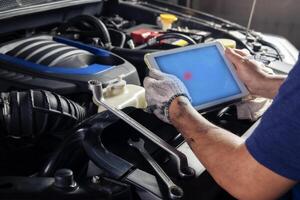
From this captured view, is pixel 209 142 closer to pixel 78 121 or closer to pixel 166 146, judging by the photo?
pixel 166 146

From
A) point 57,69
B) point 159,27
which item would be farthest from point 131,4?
point 57,69

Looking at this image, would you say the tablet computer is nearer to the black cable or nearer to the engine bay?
the engine bay

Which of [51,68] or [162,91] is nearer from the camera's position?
[162,91]

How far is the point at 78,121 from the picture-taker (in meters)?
0.93

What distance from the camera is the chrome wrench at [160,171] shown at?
2.25 ft

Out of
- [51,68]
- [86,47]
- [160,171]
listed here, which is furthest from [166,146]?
[86,47]

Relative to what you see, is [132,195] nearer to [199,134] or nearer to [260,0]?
[199,134]

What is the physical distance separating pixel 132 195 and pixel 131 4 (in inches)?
56.6

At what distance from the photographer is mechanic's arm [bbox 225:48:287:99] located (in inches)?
43.2

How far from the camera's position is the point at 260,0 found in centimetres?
419

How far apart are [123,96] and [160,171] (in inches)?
12.2

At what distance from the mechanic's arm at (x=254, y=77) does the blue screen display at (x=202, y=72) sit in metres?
0.05

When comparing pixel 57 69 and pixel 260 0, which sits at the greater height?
pixel 57 69

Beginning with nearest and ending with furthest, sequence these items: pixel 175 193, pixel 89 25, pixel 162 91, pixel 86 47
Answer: pixel 175 193 → pixel 162 91 → pixel 86 47 → pixel 89 25
